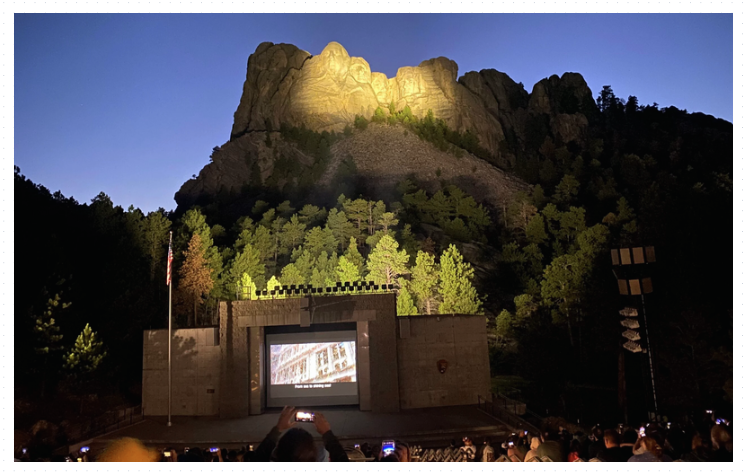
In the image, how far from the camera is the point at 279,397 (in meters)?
Result: 21.8

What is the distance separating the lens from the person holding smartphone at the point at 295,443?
4668mm

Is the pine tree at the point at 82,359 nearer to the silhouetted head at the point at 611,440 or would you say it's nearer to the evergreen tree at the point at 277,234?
the silhouetted head at the point at 611,440

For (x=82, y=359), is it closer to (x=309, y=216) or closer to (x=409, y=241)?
(x=409, y=241)

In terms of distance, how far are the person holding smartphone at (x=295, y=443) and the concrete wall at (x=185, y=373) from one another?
17.6 meters

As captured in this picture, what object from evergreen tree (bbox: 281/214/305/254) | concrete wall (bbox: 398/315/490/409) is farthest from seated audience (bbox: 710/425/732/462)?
evergreen tree (bbox: 281/214/305/254)

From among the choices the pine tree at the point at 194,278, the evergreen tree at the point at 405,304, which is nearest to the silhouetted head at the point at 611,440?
the evergreen tree at the point at 405,304

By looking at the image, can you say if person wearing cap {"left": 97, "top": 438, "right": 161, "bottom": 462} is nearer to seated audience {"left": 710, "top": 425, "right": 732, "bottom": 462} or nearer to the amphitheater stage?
seated audience {"left": 710, "top": 425, "right": 732, "bottom": 462}

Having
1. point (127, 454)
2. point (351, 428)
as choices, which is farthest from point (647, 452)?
point (351, 428)

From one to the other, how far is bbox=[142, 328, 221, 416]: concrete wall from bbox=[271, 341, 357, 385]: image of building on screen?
2.96m

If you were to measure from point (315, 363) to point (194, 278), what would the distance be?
21635 mm

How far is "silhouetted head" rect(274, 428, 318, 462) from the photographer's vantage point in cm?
462
